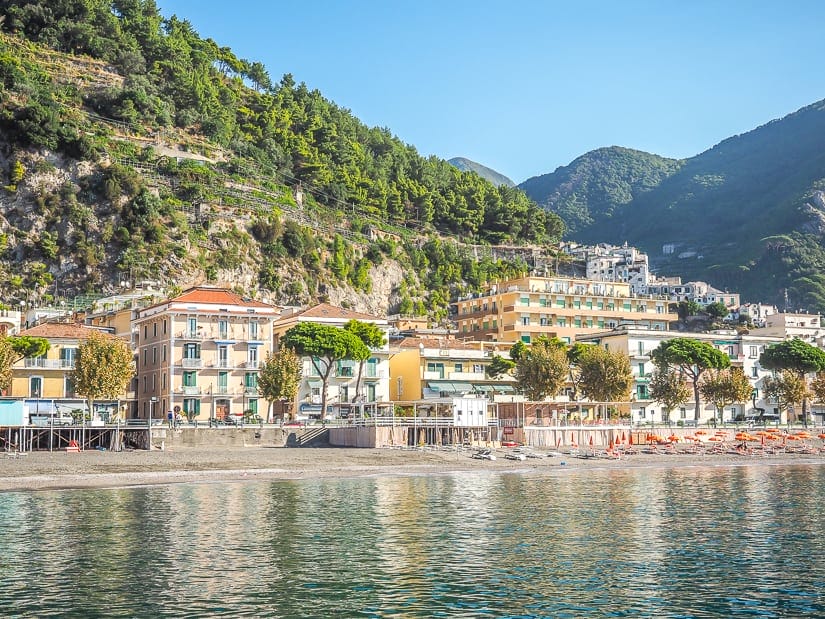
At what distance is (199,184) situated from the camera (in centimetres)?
12375

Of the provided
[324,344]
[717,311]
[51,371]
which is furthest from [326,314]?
[717,311]

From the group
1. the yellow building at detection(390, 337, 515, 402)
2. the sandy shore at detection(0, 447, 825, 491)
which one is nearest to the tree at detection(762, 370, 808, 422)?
the sandy shore at detection(0, 447, 825, 491)

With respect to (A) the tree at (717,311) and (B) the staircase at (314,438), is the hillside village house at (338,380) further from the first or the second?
(A) the tree at (717,311)

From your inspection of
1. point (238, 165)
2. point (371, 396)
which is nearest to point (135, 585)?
point (371, 396)

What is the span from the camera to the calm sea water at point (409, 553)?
24328mm

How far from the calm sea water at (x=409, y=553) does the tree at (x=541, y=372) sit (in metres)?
34.7

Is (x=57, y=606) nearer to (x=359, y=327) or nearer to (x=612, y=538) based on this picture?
(x=612, y=538)

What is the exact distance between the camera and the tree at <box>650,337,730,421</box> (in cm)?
9425

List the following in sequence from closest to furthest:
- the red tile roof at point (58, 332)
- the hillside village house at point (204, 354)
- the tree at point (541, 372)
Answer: the red tile roof at point (58, 332)
the hillside village house at point (204, 354)
the tree at point (541, 372)

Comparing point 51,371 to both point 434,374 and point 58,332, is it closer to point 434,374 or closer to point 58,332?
point 58,332

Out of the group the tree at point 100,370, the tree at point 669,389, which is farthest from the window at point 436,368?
the tree at point 100,370

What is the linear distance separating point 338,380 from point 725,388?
119 feet

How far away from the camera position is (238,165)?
448 ft

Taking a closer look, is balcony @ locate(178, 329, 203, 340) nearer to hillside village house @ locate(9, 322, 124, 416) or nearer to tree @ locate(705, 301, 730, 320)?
hillside village house @ locate(9, 322, 124, 416)
